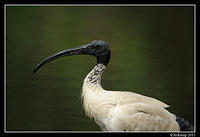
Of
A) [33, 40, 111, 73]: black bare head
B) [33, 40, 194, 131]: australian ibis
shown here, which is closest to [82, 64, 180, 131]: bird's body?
[33, 40, 194, 131]: australian ibis

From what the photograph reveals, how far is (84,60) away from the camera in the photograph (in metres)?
11.0

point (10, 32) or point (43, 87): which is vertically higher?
point (10, 32)

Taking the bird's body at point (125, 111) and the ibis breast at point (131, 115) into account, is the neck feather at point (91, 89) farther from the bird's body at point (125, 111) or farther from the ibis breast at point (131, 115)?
the ibis breast at point (131, 115)

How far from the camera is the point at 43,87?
885cm

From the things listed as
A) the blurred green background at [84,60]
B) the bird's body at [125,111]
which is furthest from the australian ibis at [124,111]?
the blurred green background at [84,60]

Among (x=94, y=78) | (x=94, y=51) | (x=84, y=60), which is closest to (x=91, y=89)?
(x=94, y=78)

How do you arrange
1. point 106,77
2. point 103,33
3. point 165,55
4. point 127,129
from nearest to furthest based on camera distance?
point 127,129 → point 106,77 → point 165,55 → point 103,33

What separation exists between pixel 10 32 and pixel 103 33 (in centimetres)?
256

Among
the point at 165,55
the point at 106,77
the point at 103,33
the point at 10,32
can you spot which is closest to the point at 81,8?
the point at 103,33

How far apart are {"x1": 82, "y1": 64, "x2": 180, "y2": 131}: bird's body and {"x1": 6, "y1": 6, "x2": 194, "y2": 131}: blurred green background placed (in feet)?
5.62

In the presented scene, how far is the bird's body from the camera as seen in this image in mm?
5125

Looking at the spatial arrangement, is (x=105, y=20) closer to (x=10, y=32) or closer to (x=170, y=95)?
(x=10, y=32)

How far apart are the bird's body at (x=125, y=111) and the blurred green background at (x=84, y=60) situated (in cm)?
171

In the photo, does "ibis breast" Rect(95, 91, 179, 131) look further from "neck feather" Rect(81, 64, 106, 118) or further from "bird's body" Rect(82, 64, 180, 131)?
"neck feather" Rect(81, 64, 106, 118)
